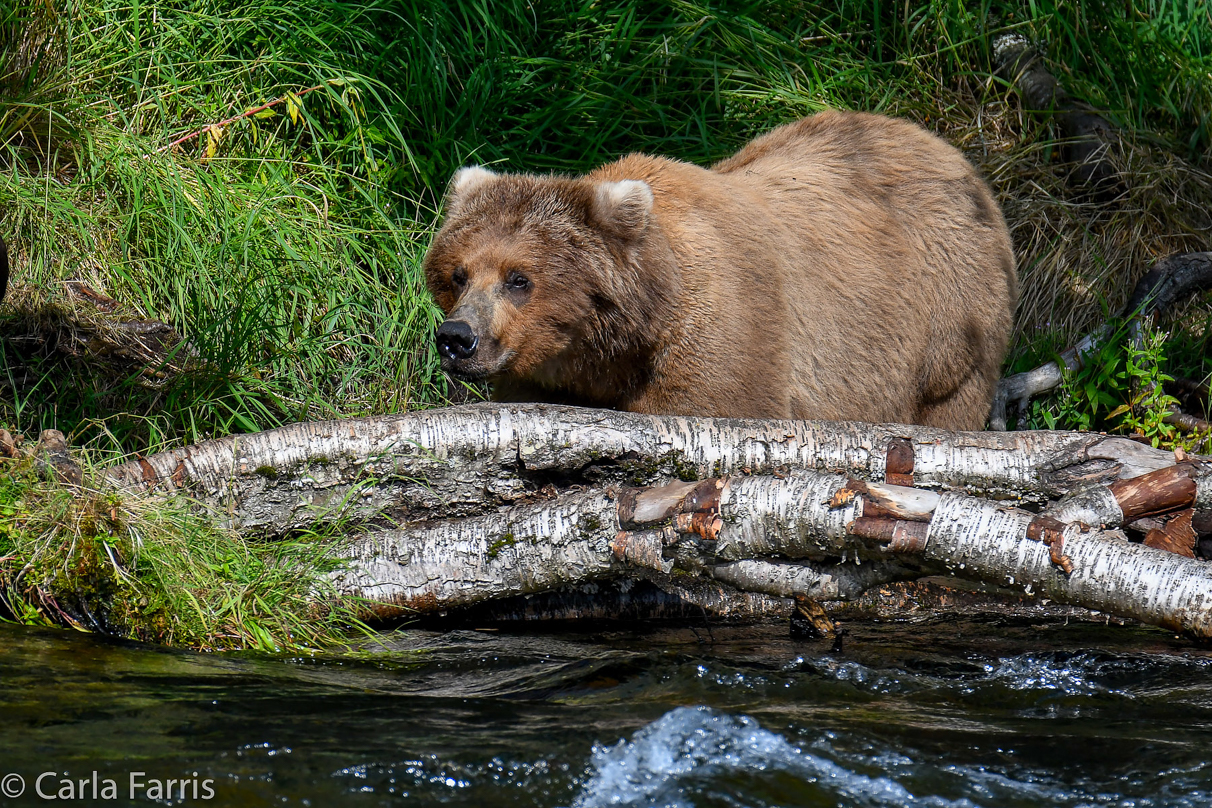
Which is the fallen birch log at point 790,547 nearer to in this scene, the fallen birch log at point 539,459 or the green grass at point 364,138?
the fallen birch log at point 539,459

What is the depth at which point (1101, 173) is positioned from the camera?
287 inches

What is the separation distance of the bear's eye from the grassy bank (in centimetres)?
121

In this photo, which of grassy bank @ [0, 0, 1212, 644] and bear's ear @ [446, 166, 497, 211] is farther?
grassy bank @ [0, 0, 1212, 644]

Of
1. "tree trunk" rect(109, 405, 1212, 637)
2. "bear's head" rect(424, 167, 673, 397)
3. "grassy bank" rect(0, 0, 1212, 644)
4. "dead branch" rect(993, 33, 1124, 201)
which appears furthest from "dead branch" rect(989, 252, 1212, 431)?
"bear's head" rect(424, 167, 673, 397)

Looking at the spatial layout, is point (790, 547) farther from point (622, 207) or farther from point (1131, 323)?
point (1131, 323)

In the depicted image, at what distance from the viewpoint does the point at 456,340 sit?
4562 millimetres

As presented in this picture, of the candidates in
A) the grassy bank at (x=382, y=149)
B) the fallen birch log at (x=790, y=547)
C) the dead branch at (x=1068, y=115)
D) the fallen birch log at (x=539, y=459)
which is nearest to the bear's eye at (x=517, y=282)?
the fallen birch log at (x=539, y=459)

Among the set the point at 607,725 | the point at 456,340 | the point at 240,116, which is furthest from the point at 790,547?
the point at 240,116

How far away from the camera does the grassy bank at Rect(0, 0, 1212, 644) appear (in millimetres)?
5535

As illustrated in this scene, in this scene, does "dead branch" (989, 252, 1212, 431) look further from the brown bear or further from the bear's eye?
the bear's eye

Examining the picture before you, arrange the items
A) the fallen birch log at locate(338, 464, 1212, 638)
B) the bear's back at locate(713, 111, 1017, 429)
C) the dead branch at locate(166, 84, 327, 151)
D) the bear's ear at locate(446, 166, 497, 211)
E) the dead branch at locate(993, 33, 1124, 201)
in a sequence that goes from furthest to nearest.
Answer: the dead branch at locate(993, 33, 1124, 201) < the dead branch at locate(166, 84, 327, 151) < the bear's back at locate(713, 111, 1017, 429) < the bear's ear at locate(446, 166, 497, 211) < the fallen birch log at locate(338, 464, 1212, 638)

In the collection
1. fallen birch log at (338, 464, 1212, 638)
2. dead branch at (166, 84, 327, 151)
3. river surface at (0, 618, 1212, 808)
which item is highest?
dead branch at (166, 84, 327, 151)

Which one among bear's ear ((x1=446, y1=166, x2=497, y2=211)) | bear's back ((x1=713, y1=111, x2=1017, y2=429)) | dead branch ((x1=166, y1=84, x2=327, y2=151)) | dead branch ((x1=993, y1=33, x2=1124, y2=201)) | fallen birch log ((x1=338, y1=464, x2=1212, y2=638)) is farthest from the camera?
dead branch ((x1=993, y1=33, x2=1124, y2=201))

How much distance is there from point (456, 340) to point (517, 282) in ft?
1.19
